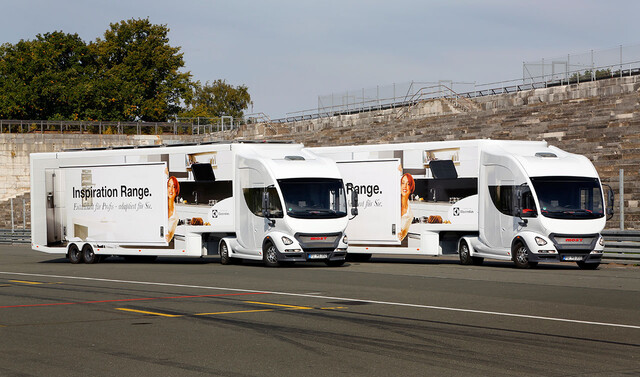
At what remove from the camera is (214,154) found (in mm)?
27734

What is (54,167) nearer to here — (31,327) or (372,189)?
(372,189)

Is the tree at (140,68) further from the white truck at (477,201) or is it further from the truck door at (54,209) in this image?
the white truck at (477,201)

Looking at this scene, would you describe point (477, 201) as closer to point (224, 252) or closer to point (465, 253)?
point (465, 253)

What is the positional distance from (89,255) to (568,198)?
15.0 metres

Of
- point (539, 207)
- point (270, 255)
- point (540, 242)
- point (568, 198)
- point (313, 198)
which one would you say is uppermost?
point (313, 198)

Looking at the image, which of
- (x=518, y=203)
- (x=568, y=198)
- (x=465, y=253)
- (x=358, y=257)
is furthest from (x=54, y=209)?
(x=568, y=198)

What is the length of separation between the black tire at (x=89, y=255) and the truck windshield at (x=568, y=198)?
14.1 meters

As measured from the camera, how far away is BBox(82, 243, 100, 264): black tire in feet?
99.1

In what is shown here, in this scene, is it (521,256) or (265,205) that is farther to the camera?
(265,205)

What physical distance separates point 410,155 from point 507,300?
451 inches

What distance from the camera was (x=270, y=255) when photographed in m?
26.2

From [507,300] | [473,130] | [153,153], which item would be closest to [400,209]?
[153,153]

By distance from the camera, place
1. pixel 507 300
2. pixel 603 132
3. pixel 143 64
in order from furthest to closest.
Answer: pixel 143 64 < pixel 603 132 < pixel 507 300

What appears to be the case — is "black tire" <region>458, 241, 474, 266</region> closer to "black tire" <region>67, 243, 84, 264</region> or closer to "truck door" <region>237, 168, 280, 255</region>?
"truck door" <region>237, 168, 280, 255</region>
